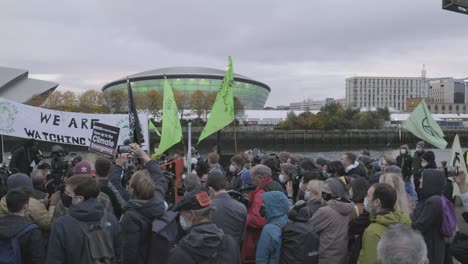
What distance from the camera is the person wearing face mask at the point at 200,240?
2998 millimetres

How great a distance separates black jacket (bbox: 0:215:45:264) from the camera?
376 cm

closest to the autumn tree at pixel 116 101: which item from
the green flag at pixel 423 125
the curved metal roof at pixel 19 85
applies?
the curved metal roof at pixel 19 85

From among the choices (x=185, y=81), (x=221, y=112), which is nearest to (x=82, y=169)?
(x=221, y=112)

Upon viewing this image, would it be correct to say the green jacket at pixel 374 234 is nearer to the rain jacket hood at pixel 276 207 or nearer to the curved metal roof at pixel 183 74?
the rain jacket hood at pixel 276 207

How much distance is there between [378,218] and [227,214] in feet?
4.85

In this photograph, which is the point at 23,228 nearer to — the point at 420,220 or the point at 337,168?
the point at 420,220

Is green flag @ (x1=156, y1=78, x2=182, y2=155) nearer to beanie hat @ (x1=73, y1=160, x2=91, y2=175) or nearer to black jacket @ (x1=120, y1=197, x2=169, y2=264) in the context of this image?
beanie hat @ (x1=73, y1=160, x2=91, y2=175)

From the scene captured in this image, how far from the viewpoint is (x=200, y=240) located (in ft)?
9.93

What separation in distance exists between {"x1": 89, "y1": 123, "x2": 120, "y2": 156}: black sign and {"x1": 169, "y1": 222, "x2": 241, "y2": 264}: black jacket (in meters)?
4.65

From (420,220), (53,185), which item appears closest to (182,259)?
(420,220)

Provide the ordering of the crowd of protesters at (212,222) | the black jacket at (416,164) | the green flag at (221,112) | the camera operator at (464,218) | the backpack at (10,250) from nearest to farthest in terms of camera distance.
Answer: the crowd of protesters at (212,222) → the camera operator at (464,218) → the backpack at (10,250) → the green flag at (221,112) → the black jacket at (416,164)

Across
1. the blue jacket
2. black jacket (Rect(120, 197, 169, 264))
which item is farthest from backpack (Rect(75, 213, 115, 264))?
the blue jacket

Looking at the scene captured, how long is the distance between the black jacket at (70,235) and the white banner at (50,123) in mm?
6578

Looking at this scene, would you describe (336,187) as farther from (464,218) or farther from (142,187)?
(142,187)
